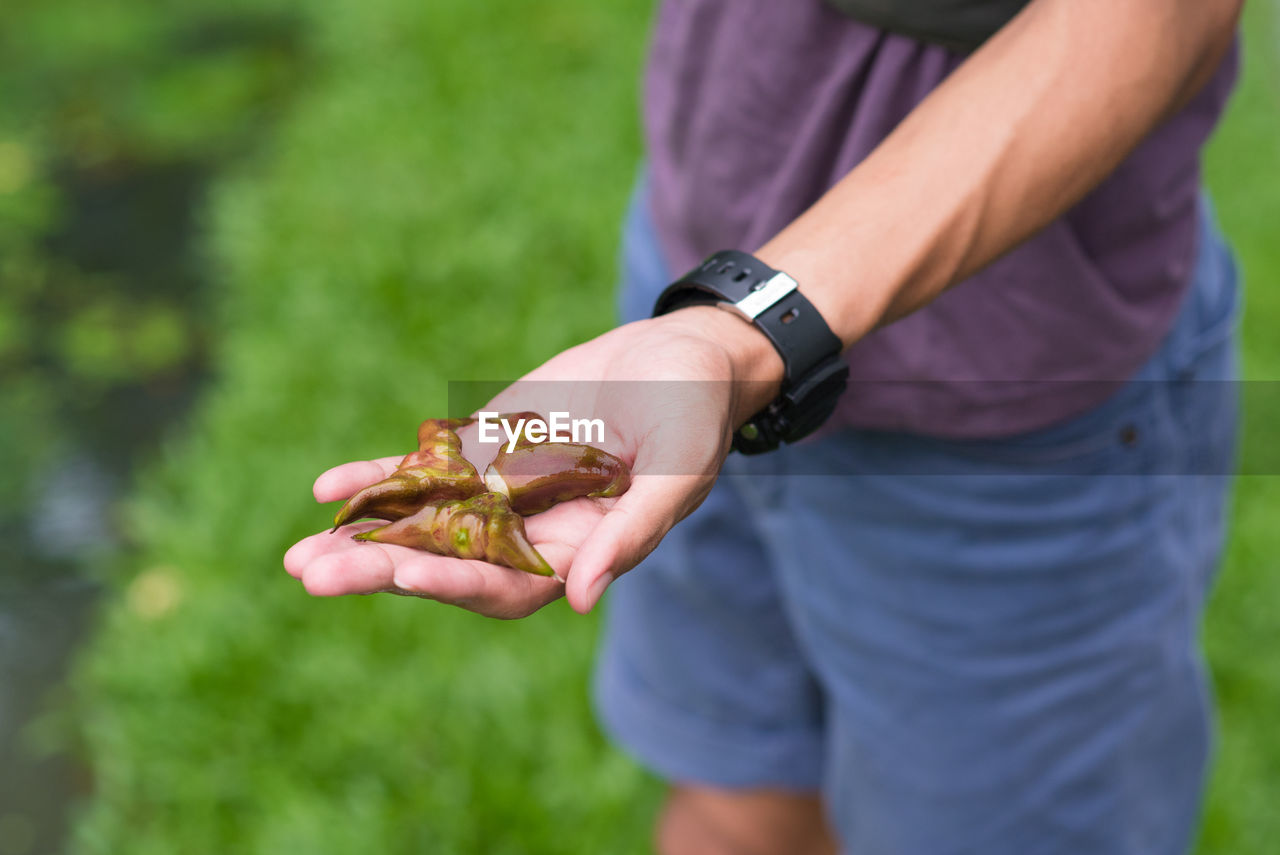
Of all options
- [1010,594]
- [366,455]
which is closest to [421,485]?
[1010,594]

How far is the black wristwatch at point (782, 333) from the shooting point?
3.95ft

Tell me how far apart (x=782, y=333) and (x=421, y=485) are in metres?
0.40

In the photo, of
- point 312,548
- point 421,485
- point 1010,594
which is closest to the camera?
point 312,548

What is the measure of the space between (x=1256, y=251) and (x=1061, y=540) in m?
3.47

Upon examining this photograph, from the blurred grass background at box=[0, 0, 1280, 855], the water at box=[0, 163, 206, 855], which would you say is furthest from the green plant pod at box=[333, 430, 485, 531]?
the water at box=[0, 163, 206, 855]

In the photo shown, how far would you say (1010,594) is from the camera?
4.94 ft

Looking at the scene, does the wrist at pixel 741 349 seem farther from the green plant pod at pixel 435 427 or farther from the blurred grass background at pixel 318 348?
the blurred grass background at pixel 318 348

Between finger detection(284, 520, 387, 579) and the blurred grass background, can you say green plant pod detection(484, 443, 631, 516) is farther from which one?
the blurred grass background

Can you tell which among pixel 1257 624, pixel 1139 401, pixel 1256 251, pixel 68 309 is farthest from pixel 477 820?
pixel 1256 251

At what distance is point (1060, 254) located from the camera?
135 centimetres

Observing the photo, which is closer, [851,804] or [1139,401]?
[1139,401]

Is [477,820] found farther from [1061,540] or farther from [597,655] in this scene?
[1061,540]

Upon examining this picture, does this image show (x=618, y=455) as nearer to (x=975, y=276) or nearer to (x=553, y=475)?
(x=553, y=475)

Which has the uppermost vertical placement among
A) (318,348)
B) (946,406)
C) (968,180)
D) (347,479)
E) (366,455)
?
(968,180)
